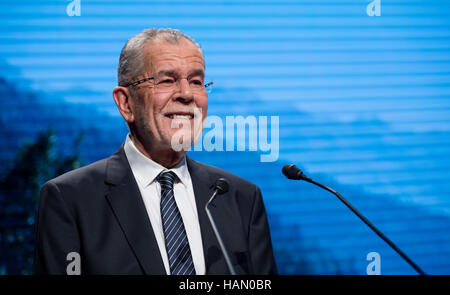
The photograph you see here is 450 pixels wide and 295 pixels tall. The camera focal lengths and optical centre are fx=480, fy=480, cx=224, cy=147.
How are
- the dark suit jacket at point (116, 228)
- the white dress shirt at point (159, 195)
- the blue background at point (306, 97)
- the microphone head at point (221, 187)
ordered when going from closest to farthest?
the microphone head at point (221, 187) → the dark suit jacket at point (116, 228) → the white dress shirt at point (159, 195) → the blue background at point (306, 97)

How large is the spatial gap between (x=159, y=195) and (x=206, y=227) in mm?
226

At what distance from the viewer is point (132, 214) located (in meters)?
1.77

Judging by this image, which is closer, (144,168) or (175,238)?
(175,238)

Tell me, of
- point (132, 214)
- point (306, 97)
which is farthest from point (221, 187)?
point (306, 97)

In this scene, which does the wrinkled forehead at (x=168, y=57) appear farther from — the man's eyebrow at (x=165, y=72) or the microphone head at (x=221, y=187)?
the microphone head at (x=221, y=187)

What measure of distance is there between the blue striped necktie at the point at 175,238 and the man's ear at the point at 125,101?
0.36m

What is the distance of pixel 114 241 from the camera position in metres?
1.71

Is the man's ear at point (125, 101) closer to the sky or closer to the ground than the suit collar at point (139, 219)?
closer to the sky

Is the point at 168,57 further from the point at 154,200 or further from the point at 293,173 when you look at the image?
the point at 293,173

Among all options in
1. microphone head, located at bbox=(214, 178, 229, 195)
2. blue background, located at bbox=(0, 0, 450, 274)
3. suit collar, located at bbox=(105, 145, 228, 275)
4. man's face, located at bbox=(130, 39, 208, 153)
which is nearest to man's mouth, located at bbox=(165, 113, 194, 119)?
man's face, located at bbox=(130, 39, 208, 153)

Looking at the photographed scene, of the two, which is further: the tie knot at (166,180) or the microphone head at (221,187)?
the tie knot at (166,180)

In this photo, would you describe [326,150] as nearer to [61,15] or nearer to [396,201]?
[396,201]

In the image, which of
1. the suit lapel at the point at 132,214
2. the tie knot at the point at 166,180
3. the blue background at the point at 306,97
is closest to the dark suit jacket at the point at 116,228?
the suit lapel at the point at 132,214

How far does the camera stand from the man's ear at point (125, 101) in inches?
78.7
